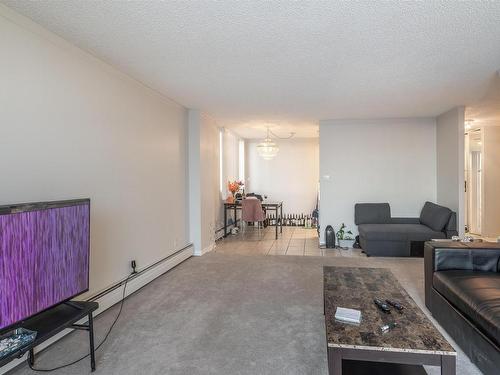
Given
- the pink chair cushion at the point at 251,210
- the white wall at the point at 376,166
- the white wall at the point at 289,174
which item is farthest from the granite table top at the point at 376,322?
the white wall at the point at 289,174

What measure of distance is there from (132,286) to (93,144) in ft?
5.27

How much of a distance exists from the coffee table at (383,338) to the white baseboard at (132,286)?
1.87m

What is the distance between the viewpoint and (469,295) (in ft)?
7.03

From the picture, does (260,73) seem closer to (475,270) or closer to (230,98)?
(230,98)

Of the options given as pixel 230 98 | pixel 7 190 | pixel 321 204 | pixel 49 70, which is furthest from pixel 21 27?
pixel 321 204

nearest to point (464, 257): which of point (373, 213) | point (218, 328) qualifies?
point (218, 328)

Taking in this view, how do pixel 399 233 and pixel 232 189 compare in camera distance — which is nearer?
pixel 399 233

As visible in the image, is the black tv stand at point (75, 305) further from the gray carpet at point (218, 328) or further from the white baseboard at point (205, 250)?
the white baseboard at point (205, 250)

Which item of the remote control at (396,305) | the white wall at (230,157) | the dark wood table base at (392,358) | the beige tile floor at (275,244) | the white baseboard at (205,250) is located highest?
the white wall at (230,157)

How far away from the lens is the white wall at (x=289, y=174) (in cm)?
859

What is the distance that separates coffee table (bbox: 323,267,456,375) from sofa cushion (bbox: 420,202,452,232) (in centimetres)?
327

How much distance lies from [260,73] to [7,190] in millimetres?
2460

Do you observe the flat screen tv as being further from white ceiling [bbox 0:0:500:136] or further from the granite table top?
the granite table top

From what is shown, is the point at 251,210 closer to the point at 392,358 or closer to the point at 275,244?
the point at 275,244
